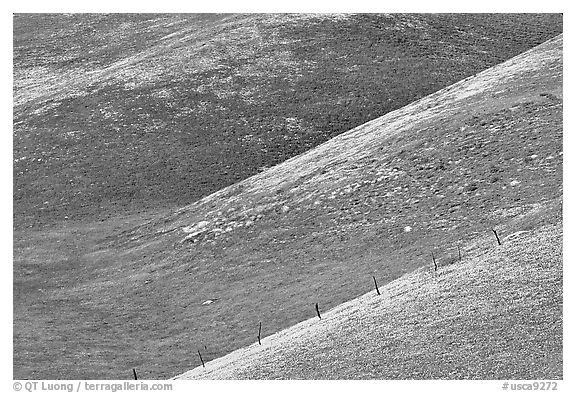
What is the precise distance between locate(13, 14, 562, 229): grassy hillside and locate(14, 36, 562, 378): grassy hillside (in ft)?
24.6

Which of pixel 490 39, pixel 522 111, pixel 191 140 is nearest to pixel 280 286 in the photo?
pixel 522 111

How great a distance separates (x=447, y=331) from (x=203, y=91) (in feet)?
189

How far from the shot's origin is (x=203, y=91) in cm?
8875

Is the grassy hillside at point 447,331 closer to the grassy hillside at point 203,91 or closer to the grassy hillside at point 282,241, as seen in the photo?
the grassy hillside at point 282,241

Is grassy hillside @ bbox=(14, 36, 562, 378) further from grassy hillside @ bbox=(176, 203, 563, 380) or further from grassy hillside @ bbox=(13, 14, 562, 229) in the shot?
grassy hillside @ bbox=(13, 14, 562, 229)

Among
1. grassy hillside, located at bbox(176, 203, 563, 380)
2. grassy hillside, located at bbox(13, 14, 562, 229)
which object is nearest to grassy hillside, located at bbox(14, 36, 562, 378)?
grassy hillside, located at bbox(176, 203, 563, 380)

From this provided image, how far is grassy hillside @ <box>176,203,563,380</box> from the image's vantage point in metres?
33.4

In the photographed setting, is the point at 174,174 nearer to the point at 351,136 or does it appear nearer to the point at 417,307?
the point at 351,136

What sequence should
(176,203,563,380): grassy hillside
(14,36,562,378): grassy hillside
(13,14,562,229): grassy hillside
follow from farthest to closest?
(13,14,562,229): grassy hillside → (14,36,562,378): grassy hillside → (176,203,563,380): grassy hillside

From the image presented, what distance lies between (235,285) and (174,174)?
2458 cm

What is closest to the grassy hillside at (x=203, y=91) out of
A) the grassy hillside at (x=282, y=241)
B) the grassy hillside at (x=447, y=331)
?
the grassy hillside at (x=282, y=241)

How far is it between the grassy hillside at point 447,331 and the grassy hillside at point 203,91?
33.0 meters

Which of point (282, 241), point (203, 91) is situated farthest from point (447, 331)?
point (203, 91)

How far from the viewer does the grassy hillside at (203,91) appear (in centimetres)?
7569
